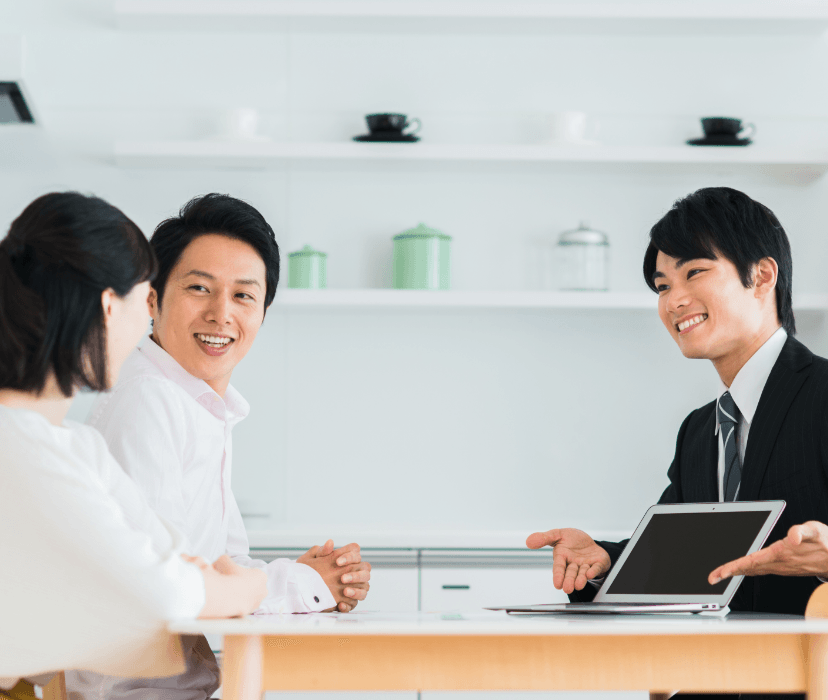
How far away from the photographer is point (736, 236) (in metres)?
1.73

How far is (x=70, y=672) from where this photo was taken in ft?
4.39

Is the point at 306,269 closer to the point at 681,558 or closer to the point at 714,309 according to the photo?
the point at 714,309

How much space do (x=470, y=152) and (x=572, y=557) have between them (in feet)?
5.77

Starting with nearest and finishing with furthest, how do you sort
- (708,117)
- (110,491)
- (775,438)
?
(110,491), (775,438), (708,117)

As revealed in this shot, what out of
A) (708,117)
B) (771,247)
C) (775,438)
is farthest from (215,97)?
(775,438)

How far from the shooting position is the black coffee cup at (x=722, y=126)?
3.01 metres

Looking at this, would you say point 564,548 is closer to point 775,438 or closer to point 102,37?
point 775,438

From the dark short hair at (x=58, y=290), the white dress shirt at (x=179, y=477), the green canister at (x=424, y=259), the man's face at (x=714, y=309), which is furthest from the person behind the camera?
the green canister at (x=424, y=259)

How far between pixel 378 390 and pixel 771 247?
179 cm

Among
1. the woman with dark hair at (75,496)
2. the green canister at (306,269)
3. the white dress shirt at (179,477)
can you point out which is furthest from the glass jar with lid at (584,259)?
the woman with dark hair at (75,496)

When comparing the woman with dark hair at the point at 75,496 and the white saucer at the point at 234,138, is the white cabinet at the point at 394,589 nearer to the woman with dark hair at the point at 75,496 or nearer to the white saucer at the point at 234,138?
the white saucer at the point at 234,138

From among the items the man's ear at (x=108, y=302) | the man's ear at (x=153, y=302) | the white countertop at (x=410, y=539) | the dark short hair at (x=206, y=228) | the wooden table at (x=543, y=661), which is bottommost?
the white countertop at (x=410, y=539)

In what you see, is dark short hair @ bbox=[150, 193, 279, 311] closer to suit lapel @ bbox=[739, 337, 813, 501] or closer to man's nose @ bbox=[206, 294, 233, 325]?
man's nose @ bbox=[206, 294, 233, 325]

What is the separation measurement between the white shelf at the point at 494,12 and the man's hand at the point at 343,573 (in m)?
2.13
